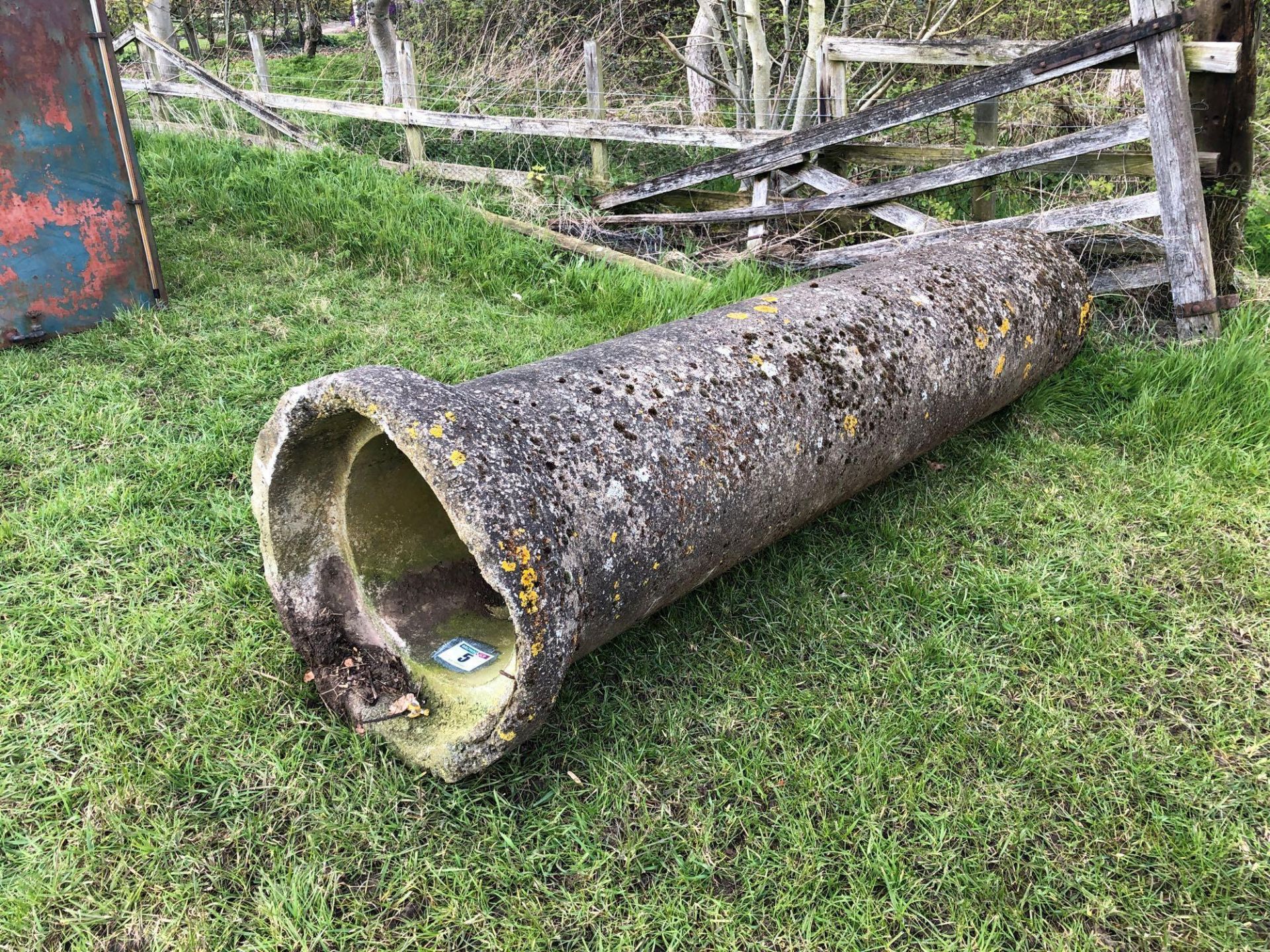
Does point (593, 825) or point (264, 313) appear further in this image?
point (264, 313)

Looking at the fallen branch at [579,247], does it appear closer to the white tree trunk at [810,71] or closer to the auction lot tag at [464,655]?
the white tree trunk at [810,71]

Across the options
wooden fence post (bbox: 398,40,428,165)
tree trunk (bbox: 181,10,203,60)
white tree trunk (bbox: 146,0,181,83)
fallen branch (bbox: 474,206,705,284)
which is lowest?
fallen branch (bbox: 474,206,705,284)

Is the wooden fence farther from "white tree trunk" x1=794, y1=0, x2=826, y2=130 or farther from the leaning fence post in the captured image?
the leaning fence post

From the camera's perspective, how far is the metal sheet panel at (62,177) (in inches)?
169

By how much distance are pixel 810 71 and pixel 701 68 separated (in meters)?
1.92

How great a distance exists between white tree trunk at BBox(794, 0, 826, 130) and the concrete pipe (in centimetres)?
441

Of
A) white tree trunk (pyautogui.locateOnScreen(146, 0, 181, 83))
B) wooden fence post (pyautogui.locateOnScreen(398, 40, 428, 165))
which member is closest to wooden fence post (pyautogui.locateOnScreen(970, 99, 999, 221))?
wooden fence post (pyautogui.locateOnScreen(398, 40, 428, 165))

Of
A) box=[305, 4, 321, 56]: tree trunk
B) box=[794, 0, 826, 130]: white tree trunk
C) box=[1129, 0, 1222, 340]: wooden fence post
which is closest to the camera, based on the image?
box=[1129, 0, 1222, 340]: wooden fence post

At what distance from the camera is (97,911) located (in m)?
1.91

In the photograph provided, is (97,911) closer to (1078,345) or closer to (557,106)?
(1078,345)

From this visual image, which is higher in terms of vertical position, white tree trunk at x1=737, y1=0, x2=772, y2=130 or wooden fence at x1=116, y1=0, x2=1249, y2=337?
white tree trunk at x1=737, y1=0, x2=772, y2=130

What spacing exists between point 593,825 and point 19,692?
1.66 meters

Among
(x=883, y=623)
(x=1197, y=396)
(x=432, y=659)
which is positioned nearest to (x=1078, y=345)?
(x=1197, y=396)

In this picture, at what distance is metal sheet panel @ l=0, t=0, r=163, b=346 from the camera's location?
429 centimetres
